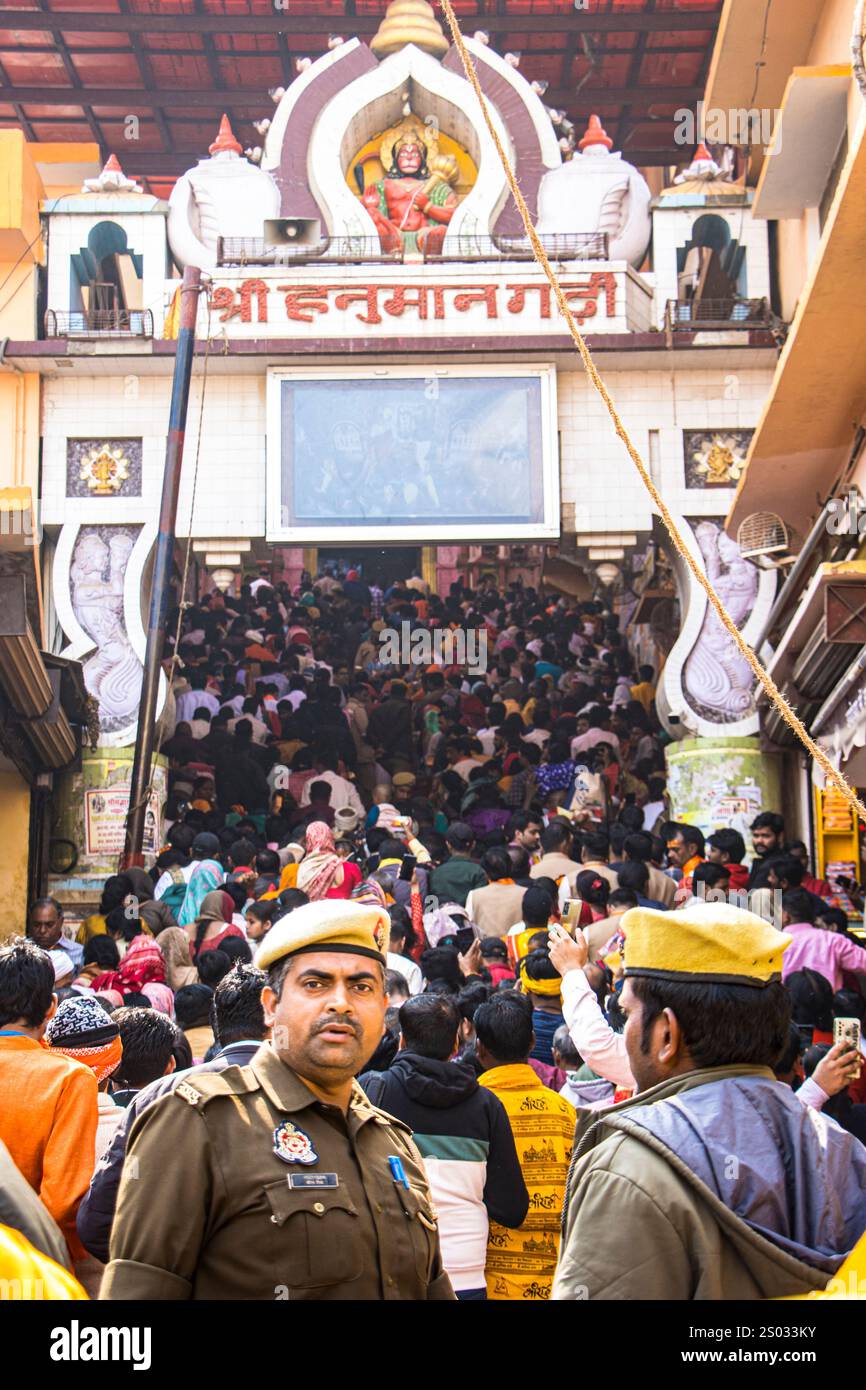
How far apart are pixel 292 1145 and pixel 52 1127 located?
54.7 inches

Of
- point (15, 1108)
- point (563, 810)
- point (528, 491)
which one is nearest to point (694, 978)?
point (15, 1108)

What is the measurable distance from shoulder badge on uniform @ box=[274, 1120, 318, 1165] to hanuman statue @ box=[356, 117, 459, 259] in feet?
49.8

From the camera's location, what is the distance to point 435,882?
464 inches

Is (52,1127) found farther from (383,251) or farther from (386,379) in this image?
(383,251)

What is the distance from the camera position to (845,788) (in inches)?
255

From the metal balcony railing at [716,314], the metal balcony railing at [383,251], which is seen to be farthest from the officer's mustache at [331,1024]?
the metal balcony railing at [383,251]

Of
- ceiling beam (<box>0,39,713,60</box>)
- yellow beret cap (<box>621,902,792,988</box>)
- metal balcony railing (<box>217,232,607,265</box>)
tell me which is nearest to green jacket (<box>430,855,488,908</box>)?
metal balcony railing (<box>217,232,607,265</box>)

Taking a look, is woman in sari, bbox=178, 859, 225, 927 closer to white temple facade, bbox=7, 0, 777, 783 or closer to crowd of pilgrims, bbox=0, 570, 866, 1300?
crowd of pilgrims, bbox=0, 570, 866, 1300

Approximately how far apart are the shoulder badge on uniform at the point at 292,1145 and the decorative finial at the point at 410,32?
1697cm

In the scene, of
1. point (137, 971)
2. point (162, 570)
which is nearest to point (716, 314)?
point (162, 570)

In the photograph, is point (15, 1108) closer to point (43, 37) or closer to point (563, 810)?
point (563, 810)

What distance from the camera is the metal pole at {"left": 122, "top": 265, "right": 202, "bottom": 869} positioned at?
15.3 m

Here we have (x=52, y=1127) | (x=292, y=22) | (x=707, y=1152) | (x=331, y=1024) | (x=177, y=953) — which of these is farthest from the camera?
(x=292, y=22)

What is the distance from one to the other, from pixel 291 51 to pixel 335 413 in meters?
7.54
